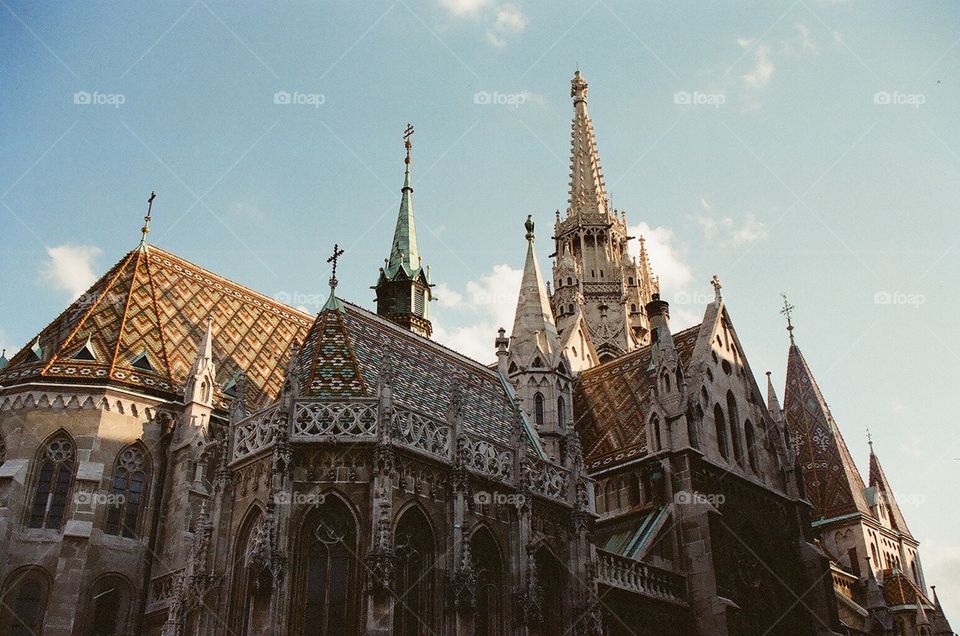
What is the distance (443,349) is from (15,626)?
12.4 m

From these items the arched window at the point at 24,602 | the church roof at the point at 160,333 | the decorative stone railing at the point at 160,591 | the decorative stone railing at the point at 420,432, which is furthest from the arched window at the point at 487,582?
the arched window at the point at 24,602

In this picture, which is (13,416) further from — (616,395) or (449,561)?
(616,395)

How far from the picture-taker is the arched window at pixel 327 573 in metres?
17.0

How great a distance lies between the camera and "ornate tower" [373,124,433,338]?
38.8 m

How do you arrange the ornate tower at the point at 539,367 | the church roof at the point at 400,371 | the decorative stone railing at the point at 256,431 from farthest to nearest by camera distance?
the ornate tower at the point at 539,367, the church roof at the point at 400,371, the decorative stone railing at the point at 256,431

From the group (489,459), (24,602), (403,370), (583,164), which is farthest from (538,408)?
(583,164)

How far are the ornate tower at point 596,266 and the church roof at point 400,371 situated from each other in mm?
20603

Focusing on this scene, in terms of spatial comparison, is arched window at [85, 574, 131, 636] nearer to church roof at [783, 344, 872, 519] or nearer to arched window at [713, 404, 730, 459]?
arched window at [713, 404, 730, 459]

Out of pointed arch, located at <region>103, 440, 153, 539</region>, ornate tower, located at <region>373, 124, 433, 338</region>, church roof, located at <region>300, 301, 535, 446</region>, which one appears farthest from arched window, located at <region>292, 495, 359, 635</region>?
ornate tower, located at <region>373, 124, 433, 338</region>

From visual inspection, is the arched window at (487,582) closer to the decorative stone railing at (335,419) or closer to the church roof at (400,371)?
the church roof at (400,371)

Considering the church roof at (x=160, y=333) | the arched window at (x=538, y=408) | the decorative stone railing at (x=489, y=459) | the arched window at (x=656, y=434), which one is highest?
the church roof at (x=160, y=333)

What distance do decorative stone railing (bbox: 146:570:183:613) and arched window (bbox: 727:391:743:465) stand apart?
15.6m

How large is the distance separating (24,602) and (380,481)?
9618mm

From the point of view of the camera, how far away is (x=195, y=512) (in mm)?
22641
